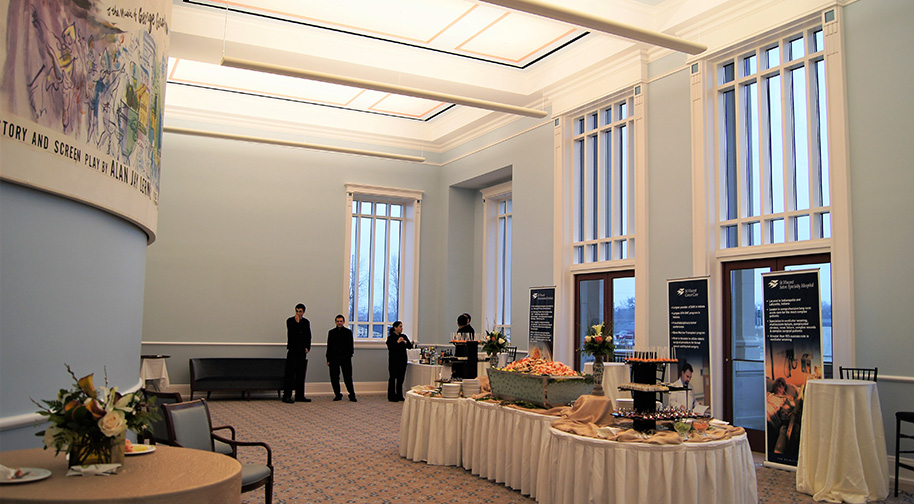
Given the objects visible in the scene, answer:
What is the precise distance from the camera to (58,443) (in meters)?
2.91

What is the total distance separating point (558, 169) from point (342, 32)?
414 centimetres

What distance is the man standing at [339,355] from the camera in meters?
13.6

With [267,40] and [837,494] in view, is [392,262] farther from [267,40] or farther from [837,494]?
[837,494]

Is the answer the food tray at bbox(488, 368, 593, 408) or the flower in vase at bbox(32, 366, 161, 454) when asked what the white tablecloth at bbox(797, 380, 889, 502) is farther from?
the flower in vase at bbox(32, 366, 161, 454)

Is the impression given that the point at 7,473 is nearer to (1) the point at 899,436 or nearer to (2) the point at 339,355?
(1) the point at 899,436

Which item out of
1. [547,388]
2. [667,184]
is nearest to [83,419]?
[547,388]

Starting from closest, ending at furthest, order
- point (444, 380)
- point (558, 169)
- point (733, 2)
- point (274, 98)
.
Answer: point (444, 380), point (733, 2), point (558, 169), point (274, 98)

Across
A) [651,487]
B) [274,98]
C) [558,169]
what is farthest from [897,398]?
[274,98]

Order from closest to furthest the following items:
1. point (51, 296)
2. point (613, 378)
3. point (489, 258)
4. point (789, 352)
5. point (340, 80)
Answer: point (51, 296)
point (789, 352)
point (613, 378)
point (340, 80)
point (489, 258)

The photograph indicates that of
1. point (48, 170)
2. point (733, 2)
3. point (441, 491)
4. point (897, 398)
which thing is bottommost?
point (441, 491)

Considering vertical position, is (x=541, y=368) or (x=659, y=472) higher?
(x=541, y=368)

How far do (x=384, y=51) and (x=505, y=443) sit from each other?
724 centimetres

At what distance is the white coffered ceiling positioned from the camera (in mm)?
9977

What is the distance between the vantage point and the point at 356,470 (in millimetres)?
7199
